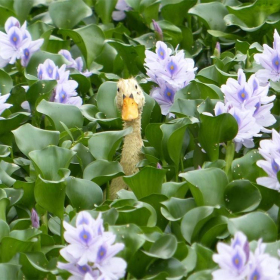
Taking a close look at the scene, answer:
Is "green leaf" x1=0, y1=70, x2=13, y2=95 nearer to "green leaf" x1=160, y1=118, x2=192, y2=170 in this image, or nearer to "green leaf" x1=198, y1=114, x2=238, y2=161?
"green leaf" x1=160, y1=118, x2=192, y2=170

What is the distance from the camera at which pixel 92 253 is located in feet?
6.89

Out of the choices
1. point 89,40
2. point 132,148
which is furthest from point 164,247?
point 89,40

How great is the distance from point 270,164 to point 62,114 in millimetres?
965

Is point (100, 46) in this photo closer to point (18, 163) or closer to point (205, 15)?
point (205, 15)

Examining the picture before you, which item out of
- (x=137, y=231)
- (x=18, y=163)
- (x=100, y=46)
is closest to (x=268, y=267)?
(x=137, y=231)

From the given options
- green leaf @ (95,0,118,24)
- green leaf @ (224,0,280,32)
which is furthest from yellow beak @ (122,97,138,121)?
green leaf @ (95,0,118,24)

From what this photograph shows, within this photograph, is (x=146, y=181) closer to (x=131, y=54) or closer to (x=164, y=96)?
(x=164, y=96)

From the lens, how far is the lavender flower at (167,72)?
312 centimetres

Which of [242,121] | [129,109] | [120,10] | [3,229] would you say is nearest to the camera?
[3,229]

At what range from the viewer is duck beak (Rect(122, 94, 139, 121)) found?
9.86 feet

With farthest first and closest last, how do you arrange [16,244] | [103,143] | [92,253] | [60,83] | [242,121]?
[60,83], [103,143], [242,121], [16,244], [92,253]

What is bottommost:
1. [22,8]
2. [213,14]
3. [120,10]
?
[120,10]

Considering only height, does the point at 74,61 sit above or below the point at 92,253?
below

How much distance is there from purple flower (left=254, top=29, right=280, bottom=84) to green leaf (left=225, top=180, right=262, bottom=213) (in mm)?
695
